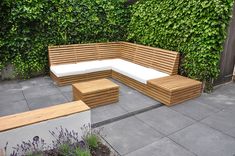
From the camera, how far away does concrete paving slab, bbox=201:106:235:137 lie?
3.43 m

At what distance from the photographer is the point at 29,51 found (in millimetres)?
A: 5699

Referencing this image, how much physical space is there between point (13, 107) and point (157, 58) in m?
3.55

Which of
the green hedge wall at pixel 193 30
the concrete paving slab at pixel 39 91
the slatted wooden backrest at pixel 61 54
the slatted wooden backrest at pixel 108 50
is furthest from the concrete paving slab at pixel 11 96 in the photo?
the green hedge wall at pixel 193 30

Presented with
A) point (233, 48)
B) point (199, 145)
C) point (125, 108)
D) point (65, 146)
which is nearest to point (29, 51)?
point (125, 108)

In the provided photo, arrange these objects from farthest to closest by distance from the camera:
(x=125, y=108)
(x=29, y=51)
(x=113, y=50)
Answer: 1. (x=113, y=50)
2. (x=29, y=51)
3. (x=125, y=108)

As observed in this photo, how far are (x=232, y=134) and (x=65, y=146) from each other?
259cm

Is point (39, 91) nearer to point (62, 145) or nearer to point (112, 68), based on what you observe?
point (112, 68)

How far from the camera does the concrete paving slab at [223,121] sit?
11.3 ft

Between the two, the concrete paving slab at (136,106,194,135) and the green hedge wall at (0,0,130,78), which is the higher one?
the green hedge wall at (0,0,130,78)

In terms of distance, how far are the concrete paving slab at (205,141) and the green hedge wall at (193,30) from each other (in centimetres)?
172

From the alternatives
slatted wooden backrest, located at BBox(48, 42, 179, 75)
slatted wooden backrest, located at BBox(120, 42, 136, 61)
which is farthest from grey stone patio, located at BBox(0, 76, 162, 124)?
slatted wooden backrest, located at BBox(120, 42, 136, 61)

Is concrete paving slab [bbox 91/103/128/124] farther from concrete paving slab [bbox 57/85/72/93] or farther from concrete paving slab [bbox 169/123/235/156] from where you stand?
concrete paving slab [bbox 57/85/72/93]

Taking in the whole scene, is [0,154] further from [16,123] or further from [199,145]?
[199,145]

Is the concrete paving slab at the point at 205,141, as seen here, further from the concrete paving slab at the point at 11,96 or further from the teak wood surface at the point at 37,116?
the concrete paving slab at the point at 11,96
